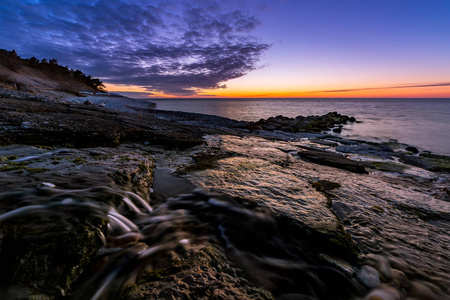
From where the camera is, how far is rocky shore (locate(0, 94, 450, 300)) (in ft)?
5.62

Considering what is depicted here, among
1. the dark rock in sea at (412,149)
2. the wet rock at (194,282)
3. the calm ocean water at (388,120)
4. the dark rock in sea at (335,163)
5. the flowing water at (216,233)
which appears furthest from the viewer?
the calm ocean water at (388,120)

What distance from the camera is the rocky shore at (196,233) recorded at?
5.62 ft

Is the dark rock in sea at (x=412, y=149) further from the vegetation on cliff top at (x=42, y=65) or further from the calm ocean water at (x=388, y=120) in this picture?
the vegetation on cliff top at (x=42, y=65)

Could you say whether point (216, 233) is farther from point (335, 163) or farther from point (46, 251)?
point (335, 163)

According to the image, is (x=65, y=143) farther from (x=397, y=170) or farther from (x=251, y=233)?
→ (x=397, y=170)

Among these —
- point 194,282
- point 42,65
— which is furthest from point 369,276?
point 42,65

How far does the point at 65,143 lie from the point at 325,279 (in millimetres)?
6056

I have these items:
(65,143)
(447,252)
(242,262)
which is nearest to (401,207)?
(447,252)

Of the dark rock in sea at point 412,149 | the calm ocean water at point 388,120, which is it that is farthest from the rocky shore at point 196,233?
the calm ocean water at point 388,120

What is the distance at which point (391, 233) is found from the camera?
123 inches

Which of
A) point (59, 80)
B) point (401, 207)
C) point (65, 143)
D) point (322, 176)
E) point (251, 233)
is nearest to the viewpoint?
point (251, 233)

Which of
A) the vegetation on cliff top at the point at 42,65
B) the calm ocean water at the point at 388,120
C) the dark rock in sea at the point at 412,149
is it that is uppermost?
the vegetation on cliff top at the point at 42,65

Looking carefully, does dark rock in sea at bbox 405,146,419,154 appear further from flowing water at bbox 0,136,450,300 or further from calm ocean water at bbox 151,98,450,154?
flowing water at bbox 0,136,450,300

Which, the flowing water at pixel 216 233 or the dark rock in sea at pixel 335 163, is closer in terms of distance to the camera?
the flowing water at pixel 216 233
